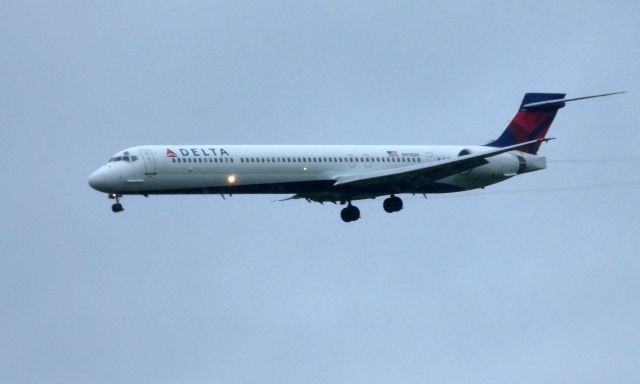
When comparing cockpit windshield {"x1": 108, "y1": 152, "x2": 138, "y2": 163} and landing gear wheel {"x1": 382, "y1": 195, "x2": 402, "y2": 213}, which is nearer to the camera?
cockpit windshield {"x1": 108, "y1": 152, "x2": 138, "y2": 163}

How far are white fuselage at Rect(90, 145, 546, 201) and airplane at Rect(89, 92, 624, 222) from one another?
5 centimetres

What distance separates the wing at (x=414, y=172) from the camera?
87.8m

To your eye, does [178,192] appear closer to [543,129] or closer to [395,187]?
[395,187]

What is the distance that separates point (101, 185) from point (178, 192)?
406 cm

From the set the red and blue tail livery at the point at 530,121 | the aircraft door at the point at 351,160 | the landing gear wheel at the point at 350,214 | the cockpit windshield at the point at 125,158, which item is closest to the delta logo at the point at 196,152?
the cockpit windshield at the point at 125,158

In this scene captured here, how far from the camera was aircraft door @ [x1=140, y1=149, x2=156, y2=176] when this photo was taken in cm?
8312

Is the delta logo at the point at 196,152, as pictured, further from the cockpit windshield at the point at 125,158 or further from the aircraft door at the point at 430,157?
the aircraft door at the point at 430,157

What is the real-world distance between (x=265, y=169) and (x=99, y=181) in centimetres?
893

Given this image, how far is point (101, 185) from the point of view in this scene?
271ft

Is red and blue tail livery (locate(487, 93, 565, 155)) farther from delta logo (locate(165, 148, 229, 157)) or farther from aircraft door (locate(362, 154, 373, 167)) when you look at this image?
delta logo (locate(165, 148, 229, 157))

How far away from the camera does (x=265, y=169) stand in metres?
85.2

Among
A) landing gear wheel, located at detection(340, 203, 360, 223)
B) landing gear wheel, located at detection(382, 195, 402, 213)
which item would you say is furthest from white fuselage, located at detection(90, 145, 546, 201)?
landing gear wheel, located at detection(340, 203, 360, 223)

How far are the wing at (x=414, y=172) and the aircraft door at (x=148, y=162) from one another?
1056 cm

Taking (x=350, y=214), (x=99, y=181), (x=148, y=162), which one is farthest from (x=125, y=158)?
(x=350, y=214)
